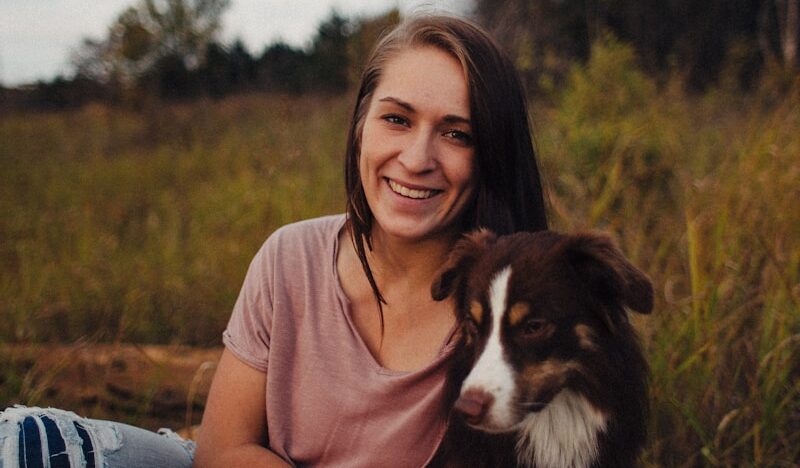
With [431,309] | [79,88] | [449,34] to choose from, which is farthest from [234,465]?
[79,88]

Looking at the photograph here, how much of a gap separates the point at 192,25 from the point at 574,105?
6.81 meters

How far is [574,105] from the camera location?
18.3 feet

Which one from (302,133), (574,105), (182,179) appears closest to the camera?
(574,105)

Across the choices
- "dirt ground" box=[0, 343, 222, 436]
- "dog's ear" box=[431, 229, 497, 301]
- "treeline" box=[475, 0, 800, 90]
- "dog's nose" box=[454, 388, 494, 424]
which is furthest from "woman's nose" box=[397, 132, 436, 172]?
"treeline" box=[475, 0, 800, 90]

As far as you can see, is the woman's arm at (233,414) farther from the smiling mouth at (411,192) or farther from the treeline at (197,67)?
the treeline at (197,67)

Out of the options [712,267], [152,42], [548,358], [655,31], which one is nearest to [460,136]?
[548,358]

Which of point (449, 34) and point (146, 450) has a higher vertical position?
point (449, 34)

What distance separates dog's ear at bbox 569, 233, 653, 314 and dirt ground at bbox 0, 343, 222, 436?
2189 millimetres

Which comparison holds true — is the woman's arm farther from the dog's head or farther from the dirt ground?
the dirt ground

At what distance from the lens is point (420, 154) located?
2.15m

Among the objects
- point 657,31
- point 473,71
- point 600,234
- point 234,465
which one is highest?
point 657,31

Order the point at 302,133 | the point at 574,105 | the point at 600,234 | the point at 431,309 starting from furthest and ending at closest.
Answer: the point at 302,133
the point at 574,105
the point at 431,309
the point at 600,234

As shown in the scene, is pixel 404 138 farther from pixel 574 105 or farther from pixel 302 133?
pixel 302 133

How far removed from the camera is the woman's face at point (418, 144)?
85.5 inches
